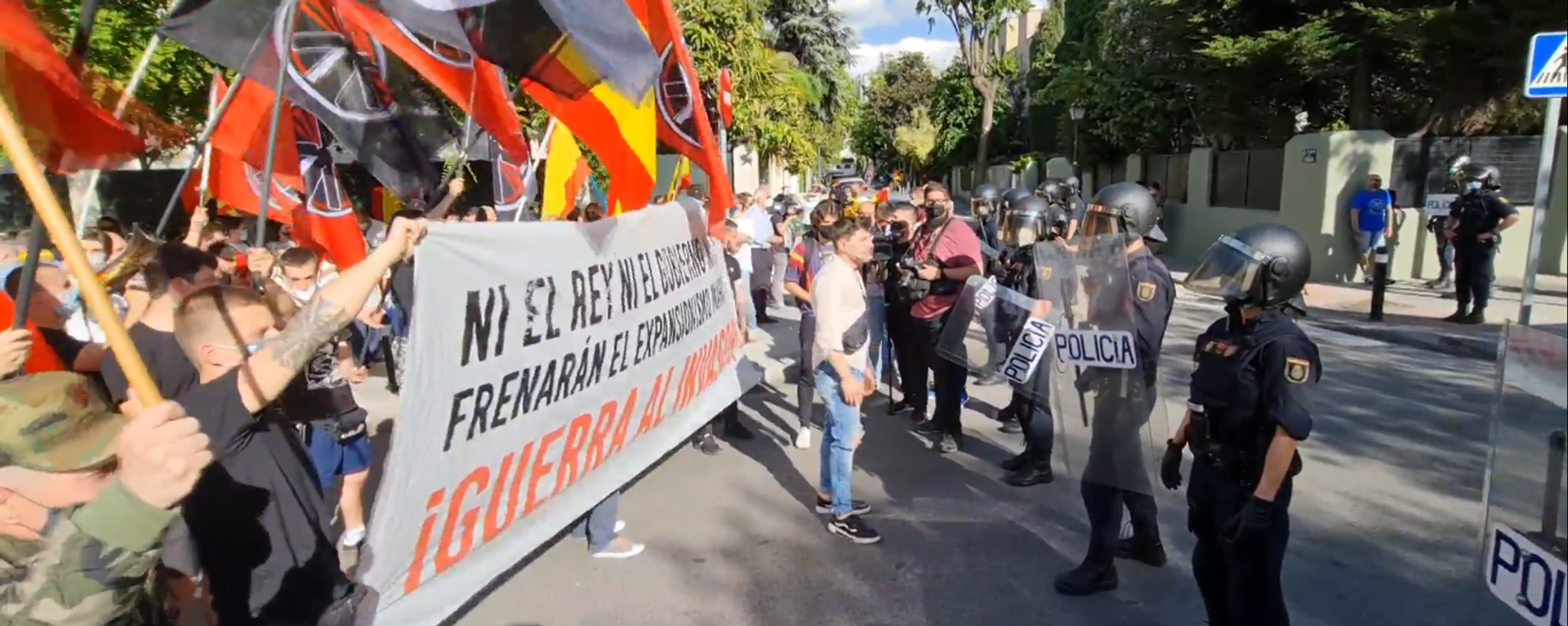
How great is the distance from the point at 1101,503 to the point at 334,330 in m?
3.07

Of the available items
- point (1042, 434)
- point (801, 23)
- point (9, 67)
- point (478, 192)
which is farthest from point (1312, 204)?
point (801, 23)

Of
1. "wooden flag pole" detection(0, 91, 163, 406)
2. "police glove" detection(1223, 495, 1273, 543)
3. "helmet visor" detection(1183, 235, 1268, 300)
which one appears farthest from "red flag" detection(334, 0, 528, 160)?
"police glove" detection(1223, 495, 1273, 543)

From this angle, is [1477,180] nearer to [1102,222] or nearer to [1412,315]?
[1412,315]

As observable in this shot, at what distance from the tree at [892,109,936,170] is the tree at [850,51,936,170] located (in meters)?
5.05

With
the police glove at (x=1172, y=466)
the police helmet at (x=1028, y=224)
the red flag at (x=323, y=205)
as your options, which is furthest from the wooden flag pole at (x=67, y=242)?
the police helmet at (x=1028, y=224)

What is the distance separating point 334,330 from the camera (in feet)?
7.66

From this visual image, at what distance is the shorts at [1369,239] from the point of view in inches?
525

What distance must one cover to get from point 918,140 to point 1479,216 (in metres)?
43.1

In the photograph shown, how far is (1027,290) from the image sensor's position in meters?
5.62

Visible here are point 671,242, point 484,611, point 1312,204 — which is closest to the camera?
point 484,611

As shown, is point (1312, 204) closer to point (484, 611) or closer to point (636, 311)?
point (636, 311)

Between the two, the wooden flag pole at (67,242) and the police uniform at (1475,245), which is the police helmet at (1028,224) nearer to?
the wooden flag pole at (67,242)

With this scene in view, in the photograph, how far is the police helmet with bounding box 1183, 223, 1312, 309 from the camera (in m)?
3.00

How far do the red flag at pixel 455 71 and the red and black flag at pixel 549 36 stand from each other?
29 cm
